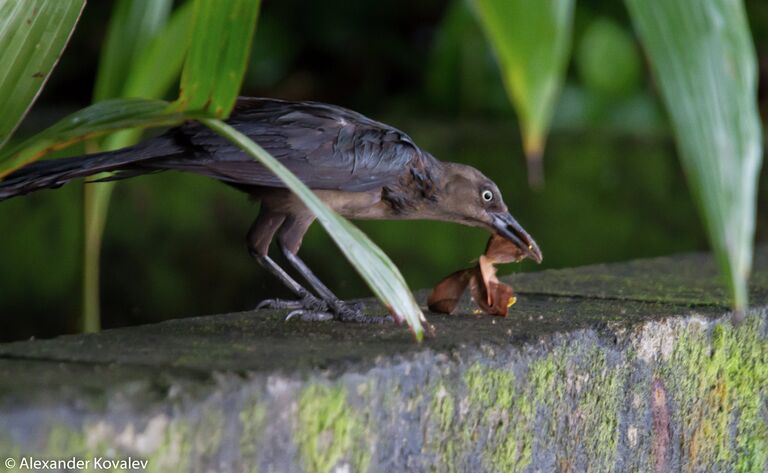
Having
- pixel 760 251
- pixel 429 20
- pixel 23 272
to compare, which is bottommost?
pixel 23 272

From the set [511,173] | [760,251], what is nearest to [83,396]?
[760,251]

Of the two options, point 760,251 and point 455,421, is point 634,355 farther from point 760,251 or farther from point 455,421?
point 760,251

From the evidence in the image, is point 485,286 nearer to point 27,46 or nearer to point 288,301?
point 288,301

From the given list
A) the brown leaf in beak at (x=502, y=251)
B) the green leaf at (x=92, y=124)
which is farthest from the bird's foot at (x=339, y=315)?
the green leaf at (x=92, y=124)

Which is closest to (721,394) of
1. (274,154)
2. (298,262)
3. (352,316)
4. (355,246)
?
(352,316)

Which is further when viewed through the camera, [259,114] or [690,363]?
[690,363]

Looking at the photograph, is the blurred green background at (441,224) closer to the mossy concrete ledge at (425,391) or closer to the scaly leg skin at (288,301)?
the mossy concrete ledge at (425,391)
